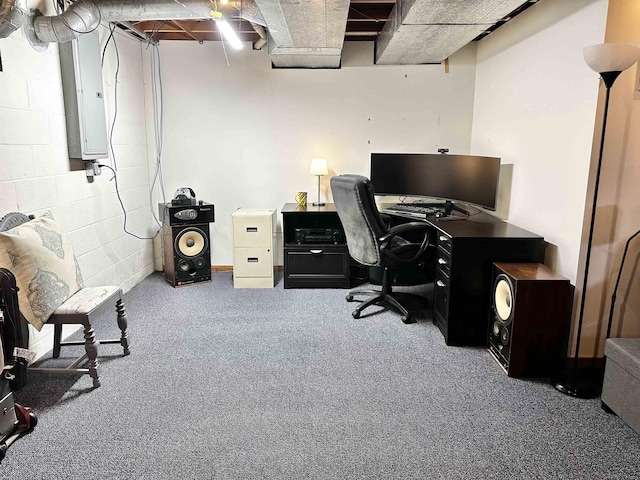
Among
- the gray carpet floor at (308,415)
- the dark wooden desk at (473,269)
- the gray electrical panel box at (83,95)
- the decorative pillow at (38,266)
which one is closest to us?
the gray carpet floor at (308,415)

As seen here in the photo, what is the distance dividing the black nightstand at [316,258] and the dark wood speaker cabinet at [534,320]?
1.76 metres

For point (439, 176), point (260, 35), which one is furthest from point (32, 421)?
point (439, 176)

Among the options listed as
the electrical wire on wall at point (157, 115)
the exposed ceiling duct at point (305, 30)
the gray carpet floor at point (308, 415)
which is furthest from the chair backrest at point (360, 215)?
the electrical wire on wall at point (157, 115)

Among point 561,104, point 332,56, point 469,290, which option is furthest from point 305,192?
point 561,104

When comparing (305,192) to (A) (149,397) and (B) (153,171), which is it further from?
(A) (149,397)

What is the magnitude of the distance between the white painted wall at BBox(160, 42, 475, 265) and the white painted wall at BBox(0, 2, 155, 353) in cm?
41

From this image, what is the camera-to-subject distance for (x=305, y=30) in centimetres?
312

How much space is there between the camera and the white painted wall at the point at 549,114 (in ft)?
8.33

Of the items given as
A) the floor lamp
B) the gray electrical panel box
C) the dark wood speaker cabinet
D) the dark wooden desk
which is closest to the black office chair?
the dark wooden desk

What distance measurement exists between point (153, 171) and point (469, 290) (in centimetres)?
335

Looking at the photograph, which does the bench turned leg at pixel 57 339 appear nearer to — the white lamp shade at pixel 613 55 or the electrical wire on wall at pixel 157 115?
the electrical wire on wall at pixel 157 115

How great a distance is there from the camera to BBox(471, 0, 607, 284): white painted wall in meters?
2.54

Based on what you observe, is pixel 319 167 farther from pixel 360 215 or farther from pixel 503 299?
pixel 503 299

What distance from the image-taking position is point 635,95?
7.81ft
